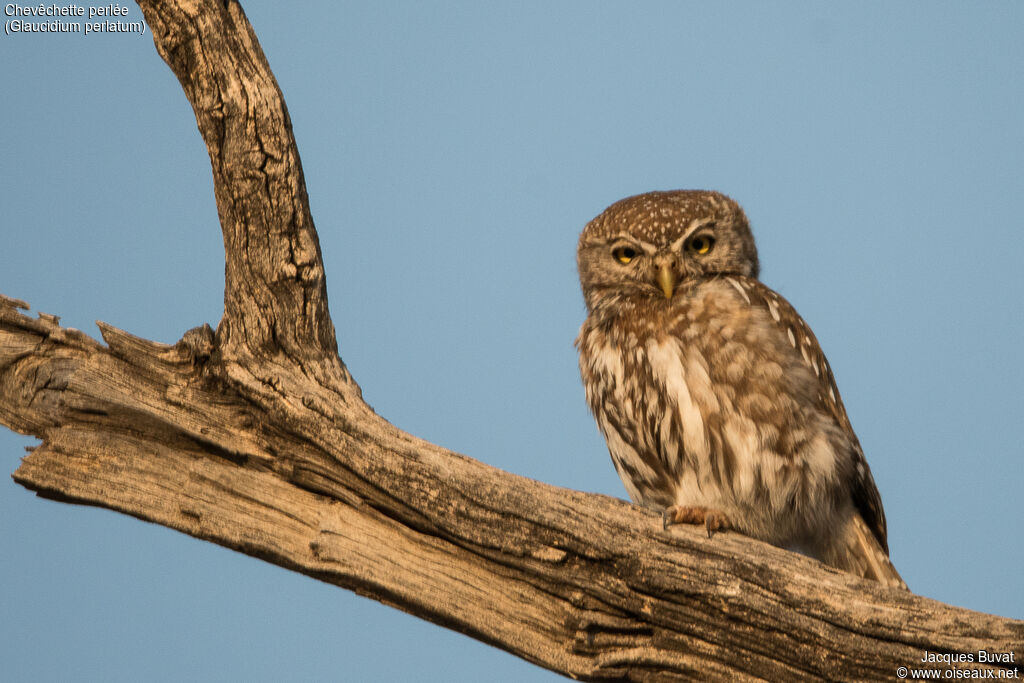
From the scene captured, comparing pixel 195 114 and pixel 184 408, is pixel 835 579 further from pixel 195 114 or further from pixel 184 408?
pixel 195 114

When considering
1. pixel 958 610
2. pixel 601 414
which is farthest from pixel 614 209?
pixel 958 610

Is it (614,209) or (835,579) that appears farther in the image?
(614,209)

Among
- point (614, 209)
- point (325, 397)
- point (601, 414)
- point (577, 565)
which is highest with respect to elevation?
point (614, 209)

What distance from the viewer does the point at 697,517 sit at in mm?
3383

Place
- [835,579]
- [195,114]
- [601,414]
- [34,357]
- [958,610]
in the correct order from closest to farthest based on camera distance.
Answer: [958,610]
[835,579]
[195,114]
[34,357]
[601,414]

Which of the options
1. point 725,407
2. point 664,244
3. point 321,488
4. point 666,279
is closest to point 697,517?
point 725,407

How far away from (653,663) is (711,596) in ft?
0.85

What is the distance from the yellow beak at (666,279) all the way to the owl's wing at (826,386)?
9.7 inches

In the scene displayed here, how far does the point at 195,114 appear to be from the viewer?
10.6 ft

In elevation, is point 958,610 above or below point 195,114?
below

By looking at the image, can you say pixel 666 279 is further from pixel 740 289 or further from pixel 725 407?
pixel 725 407

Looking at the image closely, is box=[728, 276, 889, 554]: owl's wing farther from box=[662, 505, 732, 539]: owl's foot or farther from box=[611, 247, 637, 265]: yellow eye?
box=[662, 505, 732, 539]: owl's foot

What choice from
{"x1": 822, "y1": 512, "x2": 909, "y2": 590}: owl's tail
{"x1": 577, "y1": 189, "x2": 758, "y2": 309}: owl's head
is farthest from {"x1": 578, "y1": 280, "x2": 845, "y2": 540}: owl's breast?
{"x1": 822, "y1": 512, "x2": 909, "y2": 590}: owl's tail

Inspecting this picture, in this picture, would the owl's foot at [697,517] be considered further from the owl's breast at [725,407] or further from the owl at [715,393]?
the owl's breast at [725,407]
